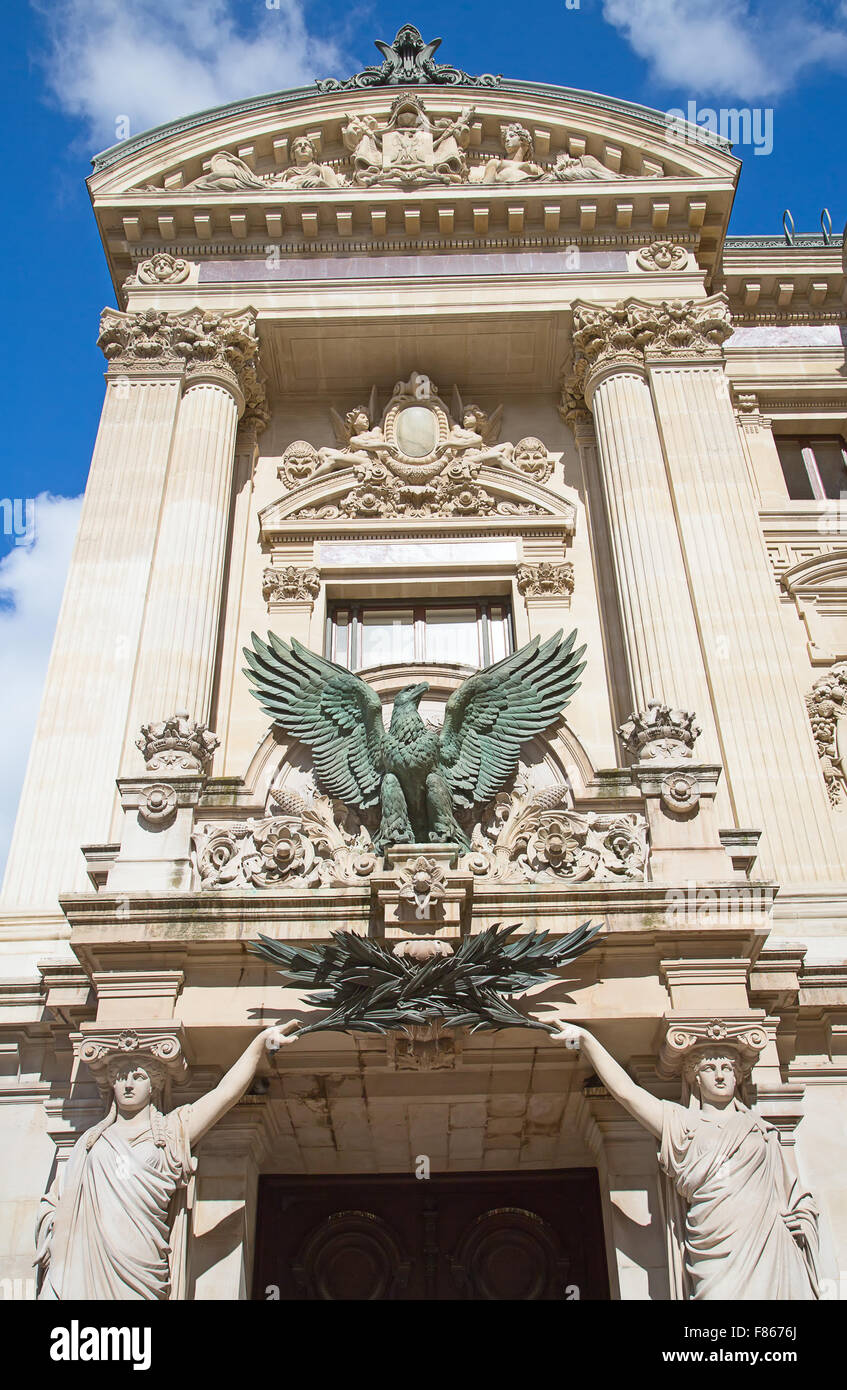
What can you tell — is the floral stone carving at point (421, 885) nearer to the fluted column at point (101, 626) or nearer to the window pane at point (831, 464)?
the fluted column at point (101, 626)

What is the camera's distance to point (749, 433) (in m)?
18.9

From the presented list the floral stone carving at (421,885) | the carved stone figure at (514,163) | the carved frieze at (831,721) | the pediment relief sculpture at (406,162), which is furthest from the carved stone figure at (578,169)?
the floral stone carving at (421,885)

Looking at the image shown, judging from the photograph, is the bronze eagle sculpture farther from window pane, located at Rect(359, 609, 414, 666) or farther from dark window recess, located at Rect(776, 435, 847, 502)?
dark window recess, located at Rect(776, 435, 847, 502)

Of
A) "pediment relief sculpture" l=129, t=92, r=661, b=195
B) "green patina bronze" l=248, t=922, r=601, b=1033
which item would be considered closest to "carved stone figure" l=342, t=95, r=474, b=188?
"pediment relief sculpture" l=129, t=92, r=661, b=195

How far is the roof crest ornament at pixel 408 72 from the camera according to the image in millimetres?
20969

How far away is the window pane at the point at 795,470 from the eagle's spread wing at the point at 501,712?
6.48 metres

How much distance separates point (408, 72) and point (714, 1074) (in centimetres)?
1880

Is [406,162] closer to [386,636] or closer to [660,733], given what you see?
[386,636]

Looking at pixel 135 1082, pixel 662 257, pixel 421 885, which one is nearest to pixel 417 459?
pixel 662 257

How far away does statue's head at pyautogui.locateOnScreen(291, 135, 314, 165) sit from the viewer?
20.2 meters

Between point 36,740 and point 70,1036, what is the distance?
4061 mm

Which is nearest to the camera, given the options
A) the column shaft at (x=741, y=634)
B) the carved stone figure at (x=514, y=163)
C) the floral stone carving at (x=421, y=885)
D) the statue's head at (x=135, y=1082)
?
the statue's head at (x=135, y=1082)

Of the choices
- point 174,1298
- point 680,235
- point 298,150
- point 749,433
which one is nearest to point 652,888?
point 174,1298
